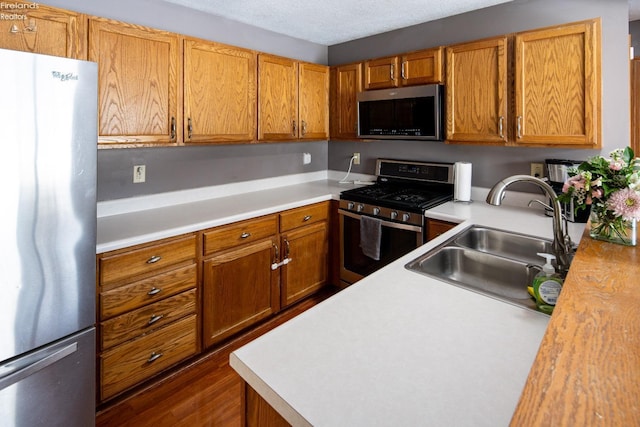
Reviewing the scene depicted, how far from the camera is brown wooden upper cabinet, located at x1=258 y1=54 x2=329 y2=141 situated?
281cm

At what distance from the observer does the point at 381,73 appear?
119 inches

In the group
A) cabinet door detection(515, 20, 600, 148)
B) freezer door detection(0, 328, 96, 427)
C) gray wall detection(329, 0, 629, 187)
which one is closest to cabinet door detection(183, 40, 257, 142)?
gray wall detection(329, 0, 629, 187)

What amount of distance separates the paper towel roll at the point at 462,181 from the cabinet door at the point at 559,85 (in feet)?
1.40

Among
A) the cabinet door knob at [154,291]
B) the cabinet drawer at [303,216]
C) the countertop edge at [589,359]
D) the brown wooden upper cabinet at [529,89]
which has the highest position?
the brown wooden upper cabinet at [529,89]

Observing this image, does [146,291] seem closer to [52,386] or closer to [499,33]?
[52,386]

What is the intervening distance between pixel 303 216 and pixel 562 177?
68.8 inches

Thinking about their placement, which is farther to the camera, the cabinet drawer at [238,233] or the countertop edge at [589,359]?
the cabinet drawer at [238,233]

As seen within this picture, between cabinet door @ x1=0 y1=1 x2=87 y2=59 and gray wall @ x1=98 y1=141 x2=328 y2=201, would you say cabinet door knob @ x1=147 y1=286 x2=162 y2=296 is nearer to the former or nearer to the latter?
gray wall @ x1=98 y1=141 x2=328 y2=201

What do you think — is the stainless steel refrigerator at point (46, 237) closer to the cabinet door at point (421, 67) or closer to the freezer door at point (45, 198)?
the freezer door at point (45, 198)

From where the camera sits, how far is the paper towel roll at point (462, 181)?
2.71 metres

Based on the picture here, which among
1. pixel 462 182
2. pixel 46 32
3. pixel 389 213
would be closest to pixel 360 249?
pixel 389 213

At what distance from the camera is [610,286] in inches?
36.8

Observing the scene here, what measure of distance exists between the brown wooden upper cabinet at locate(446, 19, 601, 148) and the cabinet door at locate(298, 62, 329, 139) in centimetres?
115

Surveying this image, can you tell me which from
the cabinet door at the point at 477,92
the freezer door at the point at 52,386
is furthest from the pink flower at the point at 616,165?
the freezer door at the point at 52,386
